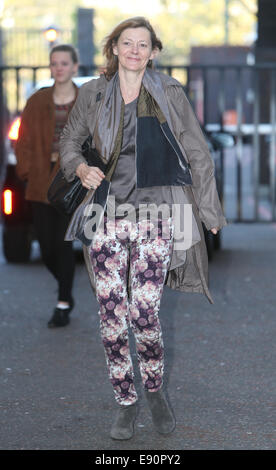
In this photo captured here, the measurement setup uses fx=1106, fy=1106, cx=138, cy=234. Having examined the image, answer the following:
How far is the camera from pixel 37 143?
7730 mm

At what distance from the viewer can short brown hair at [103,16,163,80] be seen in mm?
4919

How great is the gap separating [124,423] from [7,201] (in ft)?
18.8

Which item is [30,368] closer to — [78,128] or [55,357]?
[55,357]

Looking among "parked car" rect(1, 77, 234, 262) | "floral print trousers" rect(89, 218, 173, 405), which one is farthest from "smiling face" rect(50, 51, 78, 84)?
"floral print trousers" rect(89, 218, 173, 405)

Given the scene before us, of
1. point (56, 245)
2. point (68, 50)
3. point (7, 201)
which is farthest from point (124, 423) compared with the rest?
point (7, 201)

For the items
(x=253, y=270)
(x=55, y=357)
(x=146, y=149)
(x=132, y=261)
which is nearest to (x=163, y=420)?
(x=132, y=261)

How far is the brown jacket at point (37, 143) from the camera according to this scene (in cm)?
762

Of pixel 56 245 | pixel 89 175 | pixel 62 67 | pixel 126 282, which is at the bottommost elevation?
pixel 56 245

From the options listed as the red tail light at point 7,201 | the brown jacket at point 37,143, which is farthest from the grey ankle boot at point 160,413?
the red tail light at point 7,201

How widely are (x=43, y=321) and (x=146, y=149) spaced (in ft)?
10.7

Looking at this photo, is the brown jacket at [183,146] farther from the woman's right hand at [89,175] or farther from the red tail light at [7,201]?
the red tail light at [7,201]

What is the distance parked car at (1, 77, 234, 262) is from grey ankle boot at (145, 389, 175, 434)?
5.07 metres

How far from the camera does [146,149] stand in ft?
15.8

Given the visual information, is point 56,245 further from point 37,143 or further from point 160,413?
point 160,413
